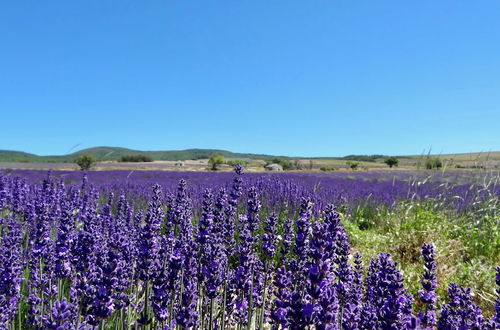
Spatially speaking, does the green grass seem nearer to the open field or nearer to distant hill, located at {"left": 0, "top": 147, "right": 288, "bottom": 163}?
the open field

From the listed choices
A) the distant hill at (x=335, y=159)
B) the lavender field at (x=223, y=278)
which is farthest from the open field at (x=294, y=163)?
the lavender field at (x=223, y=278)

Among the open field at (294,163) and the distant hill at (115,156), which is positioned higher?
the distant hill at (115,156)

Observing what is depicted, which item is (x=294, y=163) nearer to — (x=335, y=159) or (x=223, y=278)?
(x=335, y=159)

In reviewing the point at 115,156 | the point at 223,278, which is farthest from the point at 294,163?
the point at 115,156

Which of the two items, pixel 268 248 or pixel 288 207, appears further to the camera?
pixel 288 207

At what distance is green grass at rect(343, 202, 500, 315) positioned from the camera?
473cm

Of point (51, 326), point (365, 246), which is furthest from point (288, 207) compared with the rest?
point (51, 326)

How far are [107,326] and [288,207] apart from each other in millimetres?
5265

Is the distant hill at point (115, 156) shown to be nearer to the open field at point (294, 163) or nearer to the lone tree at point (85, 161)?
the open field at point (294, 163)

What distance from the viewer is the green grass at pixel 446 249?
4.73 m

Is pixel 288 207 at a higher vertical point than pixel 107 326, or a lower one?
higher

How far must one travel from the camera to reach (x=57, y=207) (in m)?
5.85

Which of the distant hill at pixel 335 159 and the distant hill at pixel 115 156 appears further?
the distant hill at pixel 115 156

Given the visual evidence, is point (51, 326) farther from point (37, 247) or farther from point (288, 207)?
point (288, 207)
